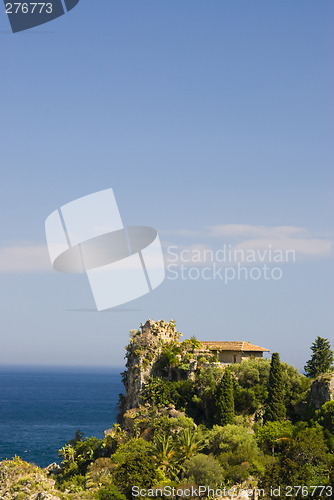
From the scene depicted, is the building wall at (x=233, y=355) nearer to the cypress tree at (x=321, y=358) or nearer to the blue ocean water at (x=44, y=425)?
the cypress tree at (x=321, y=358)

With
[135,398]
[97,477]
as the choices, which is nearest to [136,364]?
[135,398]

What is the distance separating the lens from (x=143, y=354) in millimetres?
63219

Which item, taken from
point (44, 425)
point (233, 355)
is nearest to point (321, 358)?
point (233, 355)

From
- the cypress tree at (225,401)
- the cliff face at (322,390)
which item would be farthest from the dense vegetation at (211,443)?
the cliff face at (322,390)

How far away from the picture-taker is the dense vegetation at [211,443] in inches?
1898

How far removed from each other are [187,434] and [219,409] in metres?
4.62

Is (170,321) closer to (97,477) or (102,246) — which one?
(102,246)

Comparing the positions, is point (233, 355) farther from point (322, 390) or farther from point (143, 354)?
point (322, 390)

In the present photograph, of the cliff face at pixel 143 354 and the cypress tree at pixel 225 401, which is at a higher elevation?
the cliff face at pixel 143 354

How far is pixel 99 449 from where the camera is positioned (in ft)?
201

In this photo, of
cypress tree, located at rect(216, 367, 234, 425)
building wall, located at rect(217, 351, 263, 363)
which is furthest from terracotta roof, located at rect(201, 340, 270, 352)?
cypress tree, located at rect(216, 367, 234, 425)

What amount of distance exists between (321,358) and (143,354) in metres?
18.9

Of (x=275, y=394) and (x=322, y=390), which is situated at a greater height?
(x=322, y=390)

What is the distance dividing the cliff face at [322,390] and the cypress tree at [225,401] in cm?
750
